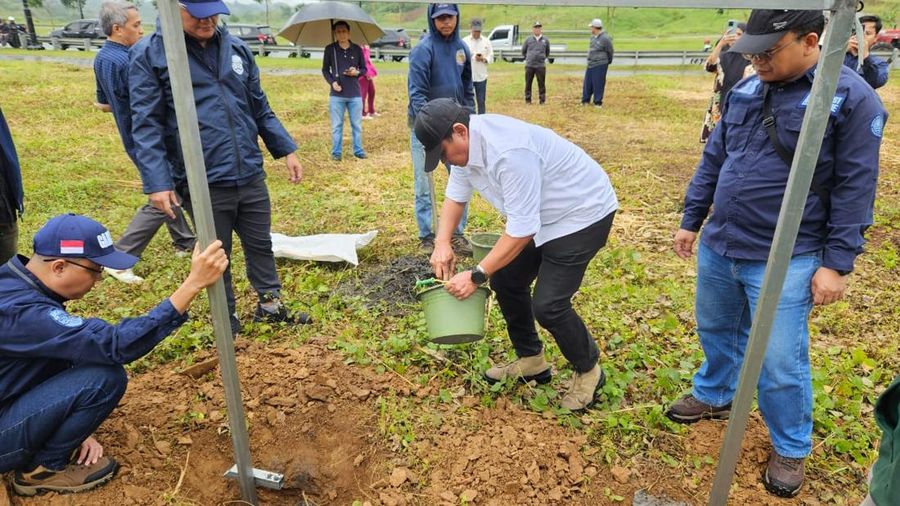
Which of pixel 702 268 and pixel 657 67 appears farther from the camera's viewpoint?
pixel 657 67

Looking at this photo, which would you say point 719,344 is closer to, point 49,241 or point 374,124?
point 49,241

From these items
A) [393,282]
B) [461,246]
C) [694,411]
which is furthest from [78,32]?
[694,411]

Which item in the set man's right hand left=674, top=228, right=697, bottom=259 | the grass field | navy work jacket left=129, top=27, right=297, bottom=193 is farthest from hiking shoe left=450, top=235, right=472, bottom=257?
man's right hand left=674, top=228, right=697, bottom=259

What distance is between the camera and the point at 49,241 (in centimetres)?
209

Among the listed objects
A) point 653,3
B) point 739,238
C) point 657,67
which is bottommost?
point 657,67

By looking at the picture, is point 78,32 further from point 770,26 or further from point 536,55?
point 770,26

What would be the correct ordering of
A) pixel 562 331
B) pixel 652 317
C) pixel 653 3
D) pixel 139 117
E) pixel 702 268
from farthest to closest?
pixel 652 317 → pixel 139 117 → pixel 562 331 → pixel 702 268 → pixel 653 3

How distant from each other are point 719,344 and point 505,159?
1.30m

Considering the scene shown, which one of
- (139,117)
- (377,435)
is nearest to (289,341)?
(377,435)

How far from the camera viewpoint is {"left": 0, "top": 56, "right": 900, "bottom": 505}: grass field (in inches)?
108

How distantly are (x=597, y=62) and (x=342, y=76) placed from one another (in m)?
7.36

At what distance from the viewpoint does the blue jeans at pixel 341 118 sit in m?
8.05

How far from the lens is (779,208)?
2.13 meters

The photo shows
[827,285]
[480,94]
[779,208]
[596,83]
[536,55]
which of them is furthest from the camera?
[536,55]
